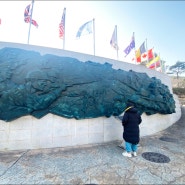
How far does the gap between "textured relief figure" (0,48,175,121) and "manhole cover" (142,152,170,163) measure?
172 cm

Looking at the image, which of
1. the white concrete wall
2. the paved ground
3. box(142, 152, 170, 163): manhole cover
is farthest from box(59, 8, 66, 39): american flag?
box(142, 152, 170, 163): manhole cover

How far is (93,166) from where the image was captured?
11.8 feet

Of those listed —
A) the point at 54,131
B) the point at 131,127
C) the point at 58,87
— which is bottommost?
the point at 54,131

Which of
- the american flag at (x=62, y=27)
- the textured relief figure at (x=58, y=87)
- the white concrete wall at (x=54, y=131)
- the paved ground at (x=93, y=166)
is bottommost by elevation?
the paved ground at (x=93, y=166)

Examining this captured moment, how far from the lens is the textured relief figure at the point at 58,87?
4.43 meters

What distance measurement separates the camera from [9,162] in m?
3.74

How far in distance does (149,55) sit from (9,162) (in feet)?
41.5

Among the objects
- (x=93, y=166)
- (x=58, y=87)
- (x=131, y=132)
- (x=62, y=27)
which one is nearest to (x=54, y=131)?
(x=58, y=87)

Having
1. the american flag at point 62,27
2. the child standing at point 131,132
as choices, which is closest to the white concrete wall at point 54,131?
the child standing at point 131,132

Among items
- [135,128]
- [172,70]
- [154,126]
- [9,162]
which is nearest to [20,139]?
[9,162]

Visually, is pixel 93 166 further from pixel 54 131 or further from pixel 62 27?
pixel 62 27

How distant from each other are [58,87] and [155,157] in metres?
3.58

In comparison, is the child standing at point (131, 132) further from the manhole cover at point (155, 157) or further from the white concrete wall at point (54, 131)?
the white concrete wall at point (54, 131)

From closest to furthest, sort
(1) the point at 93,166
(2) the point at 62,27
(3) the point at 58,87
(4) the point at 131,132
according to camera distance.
A: (1) the point at 93,166
(4) the point at 131,132
(3) the point at 58,87
(2) the point at 62,27
